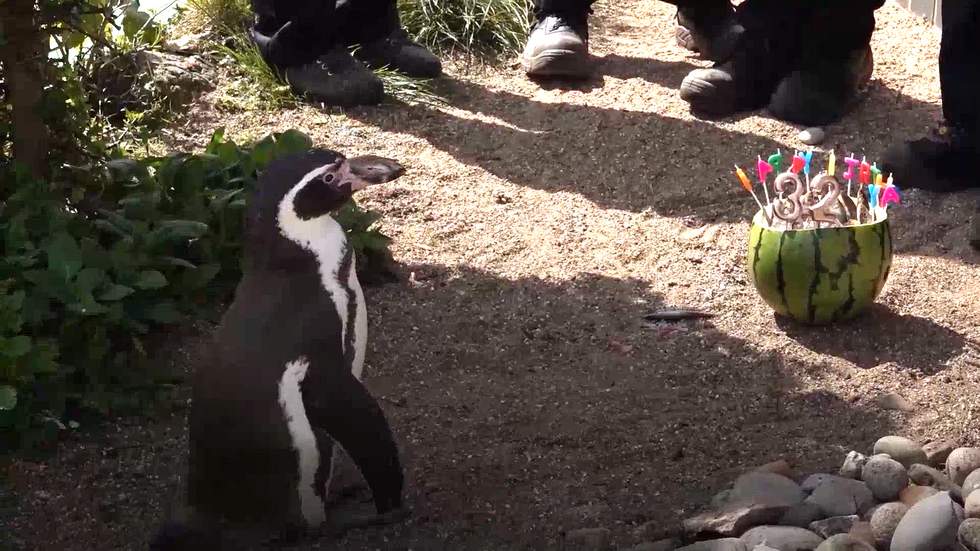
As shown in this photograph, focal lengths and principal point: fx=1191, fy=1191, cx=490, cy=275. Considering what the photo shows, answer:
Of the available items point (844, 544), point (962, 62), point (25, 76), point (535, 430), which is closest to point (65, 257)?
point (25, 76)

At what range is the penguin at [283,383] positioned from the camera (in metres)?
2.60

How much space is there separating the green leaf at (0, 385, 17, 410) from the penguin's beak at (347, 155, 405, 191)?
99 cm

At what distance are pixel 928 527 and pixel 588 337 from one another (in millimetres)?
1554

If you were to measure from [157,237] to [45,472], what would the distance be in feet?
2.75

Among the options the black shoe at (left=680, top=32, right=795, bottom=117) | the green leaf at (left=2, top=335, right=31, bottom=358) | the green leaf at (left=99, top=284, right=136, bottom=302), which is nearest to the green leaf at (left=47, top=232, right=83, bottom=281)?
the green leaf at (left=99, top=284, right=136, bottom=302)

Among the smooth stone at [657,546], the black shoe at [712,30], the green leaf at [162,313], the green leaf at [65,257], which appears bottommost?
the smooth stone at [657,546]

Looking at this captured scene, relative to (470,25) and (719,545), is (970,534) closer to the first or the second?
(719,545)

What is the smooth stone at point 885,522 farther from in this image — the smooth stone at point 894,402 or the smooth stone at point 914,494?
the smooth stone at point 894,402

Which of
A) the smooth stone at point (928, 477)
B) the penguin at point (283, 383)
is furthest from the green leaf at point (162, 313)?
the smooth stone at point (928, 477)

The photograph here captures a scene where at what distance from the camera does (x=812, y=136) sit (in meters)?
5.20

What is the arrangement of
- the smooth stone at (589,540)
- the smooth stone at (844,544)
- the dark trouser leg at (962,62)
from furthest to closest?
the dark trouser leg at (962,62), the smooth stone at (589,540), the smooth stone at (844,544)

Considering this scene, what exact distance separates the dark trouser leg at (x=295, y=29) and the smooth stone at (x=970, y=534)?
4.07 m

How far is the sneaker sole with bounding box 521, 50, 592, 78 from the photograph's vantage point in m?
5.95

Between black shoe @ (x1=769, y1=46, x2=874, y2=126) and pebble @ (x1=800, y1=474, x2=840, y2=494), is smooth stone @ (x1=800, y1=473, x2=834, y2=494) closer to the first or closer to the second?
pebble @ (x1=800, y1=474, x2=840, y2=494)
